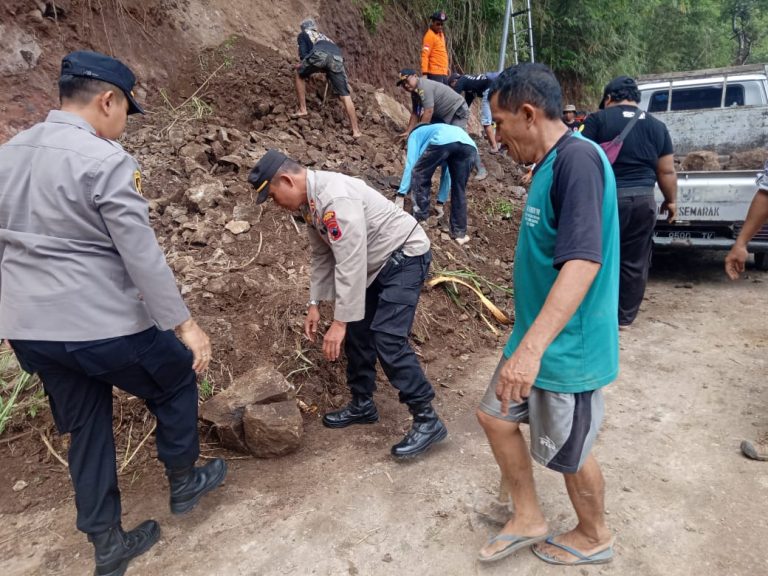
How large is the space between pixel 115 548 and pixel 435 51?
802 cm

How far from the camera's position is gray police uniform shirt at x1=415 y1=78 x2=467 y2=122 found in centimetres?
606

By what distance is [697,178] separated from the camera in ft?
16.8

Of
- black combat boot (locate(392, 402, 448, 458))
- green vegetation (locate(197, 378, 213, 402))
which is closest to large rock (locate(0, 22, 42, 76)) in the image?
green vegetation (locate(197, 378, 213, 402))

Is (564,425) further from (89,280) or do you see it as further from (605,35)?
(605,35)

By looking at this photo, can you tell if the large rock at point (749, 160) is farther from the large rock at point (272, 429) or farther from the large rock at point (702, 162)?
the large rock at point (272, 429)

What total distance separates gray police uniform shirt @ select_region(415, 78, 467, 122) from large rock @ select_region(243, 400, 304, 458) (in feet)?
14.6

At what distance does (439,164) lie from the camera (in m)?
5.37

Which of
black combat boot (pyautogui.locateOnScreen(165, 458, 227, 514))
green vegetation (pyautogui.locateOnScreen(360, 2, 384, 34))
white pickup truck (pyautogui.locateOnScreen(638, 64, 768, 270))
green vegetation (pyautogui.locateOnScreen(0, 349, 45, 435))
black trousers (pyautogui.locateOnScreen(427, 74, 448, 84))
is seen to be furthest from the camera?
green vegetation (pyautogui.locateOnScreen(360, 2, 384, 34))

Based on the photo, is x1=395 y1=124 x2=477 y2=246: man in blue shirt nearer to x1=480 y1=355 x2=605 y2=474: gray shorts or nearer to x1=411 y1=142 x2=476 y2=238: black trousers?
x1=411 y1=142 x2=476 y2=238: black trousers

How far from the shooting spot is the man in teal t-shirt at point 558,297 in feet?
5.11

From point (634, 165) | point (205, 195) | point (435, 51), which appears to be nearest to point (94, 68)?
point (205, 195)

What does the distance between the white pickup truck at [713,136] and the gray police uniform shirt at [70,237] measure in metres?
5.07

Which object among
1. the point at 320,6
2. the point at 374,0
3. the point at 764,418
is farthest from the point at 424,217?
the point at 374,0

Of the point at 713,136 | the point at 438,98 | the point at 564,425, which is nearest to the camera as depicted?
the point at 564,425
